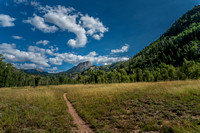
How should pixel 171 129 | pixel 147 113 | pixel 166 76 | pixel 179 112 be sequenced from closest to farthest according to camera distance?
pixel 171 129, pixel 179 112, pixel 147 113, pixel 166 76

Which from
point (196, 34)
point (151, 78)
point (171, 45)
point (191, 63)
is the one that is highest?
point (196, 34)

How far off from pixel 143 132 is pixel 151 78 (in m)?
67.6

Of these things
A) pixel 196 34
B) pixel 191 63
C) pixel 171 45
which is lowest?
pixel 191 63

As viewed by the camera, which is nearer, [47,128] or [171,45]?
[47,128]

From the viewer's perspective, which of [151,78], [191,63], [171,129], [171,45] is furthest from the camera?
[171,45]

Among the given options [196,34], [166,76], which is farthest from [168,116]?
[196,34]

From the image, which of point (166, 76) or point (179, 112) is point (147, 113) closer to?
point (179, 112)

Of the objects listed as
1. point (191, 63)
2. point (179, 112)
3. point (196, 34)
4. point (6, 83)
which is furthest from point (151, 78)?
point (196, 34)

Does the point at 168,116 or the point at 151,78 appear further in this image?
the point at 151,78

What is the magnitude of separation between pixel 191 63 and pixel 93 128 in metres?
56.3

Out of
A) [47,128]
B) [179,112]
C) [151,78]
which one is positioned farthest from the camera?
[151,78]

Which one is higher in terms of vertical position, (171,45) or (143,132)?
(171,45)

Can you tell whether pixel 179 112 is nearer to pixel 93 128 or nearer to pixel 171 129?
pixel 171 129

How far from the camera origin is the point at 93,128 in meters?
5.51
